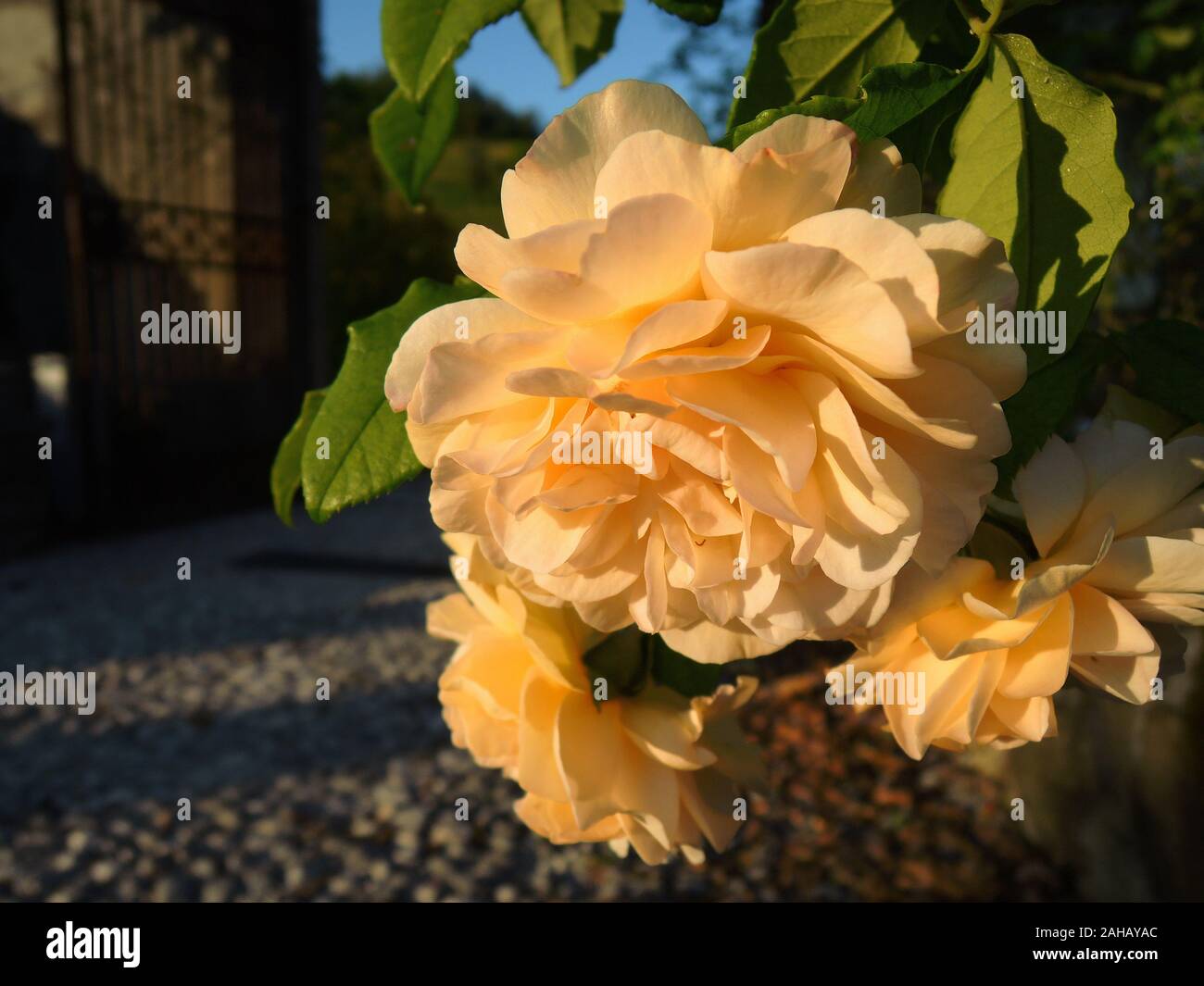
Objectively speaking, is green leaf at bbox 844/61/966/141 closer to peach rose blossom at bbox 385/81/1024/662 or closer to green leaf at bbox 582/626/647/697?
peach rose blossom at bbox 385/81/1024/662

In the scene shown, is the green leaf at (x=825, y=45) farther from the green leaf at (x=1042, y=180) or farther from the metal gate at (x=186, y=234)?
the metal gate at (x=186, y=234)

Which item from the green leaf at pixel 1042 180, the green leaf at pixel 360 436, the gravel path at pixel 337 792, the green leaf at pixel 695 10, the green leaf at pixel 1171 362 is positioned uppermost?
the green leaf at pixel 695 10

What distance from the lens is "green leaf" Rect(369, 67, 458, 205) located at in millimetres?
727

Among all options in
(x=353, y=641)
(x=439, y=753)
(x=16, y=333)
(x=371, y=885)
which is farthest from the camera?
(x=16, y=333)

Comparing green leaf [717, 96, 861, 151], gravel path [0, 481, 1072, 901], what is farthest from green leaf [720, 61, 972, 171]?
gravel path [0, 481, 1072, 901]

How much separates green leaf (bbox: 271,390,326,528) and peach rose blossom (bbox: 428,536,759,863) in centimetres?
11

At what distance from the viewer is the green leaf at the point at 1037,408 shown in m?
0.45

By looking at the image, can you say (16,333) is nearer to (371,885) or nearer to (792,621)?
(371,885)

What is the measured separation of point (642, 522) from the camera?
0.45 metres

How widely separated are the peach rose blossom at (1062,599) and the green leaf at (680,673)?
0.41 feet

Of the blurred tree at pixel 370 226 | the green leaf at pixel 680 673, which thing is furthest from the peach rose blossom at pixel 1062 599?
the blurred tree at pixel 370 226

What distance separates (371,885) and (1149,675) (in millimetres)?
2344

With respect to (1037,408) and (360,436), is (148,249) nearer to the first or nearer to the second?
(360,436)

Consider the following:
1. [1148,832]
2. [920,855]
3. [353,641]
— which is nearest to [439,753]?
[353,641]
